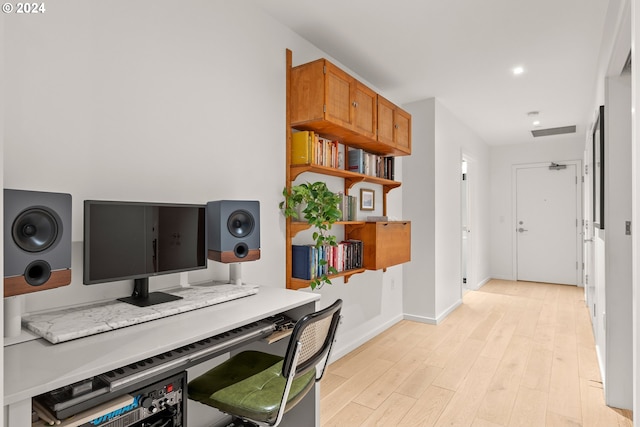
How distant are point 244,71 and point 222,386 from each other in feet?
5.74

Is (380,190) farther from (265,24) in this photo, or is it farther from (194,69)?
(194,69)

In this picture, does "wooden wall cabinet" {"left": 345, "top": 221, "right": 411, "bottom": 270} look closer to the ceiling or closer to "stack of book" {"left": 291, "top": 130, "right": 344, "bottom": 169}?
"stack of book" {"left": 291, "top": 130, "right": 344, "bottom": 169}

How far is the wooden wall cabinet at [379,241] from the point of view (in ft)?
10.3

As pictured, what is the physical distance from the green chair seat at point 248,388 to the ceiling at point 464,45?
82.5 inches

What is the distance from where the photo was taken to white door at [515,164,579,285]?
6.13m

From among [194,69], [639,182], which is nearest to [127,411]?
[194,69]

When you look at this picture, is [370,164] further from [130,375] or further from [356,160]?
[130,375]

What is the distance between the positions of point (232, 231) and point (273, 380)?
2.40ft

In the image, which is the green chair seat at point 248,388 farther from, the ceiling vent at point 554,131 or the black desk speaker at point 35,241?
the ceiling vent at point 554,131

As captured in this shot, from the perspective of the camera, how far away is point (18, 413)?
85 centimetres

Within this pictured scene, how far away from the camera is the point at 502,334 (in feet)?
12.2

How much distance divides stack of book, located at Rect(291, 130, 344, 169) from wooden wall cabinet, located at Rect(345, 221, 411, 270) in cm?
70

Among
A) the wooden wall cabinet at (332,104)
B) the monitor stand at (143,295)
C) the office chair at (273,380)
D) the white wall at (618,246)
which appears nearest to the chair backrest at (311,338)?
the office chair at (273,380)

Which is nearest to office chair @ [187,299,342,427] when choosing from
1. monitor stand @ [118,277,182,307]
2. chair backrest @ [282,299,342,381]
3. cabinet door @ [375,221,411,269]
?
chair backrest @ [282,299,342,381]
